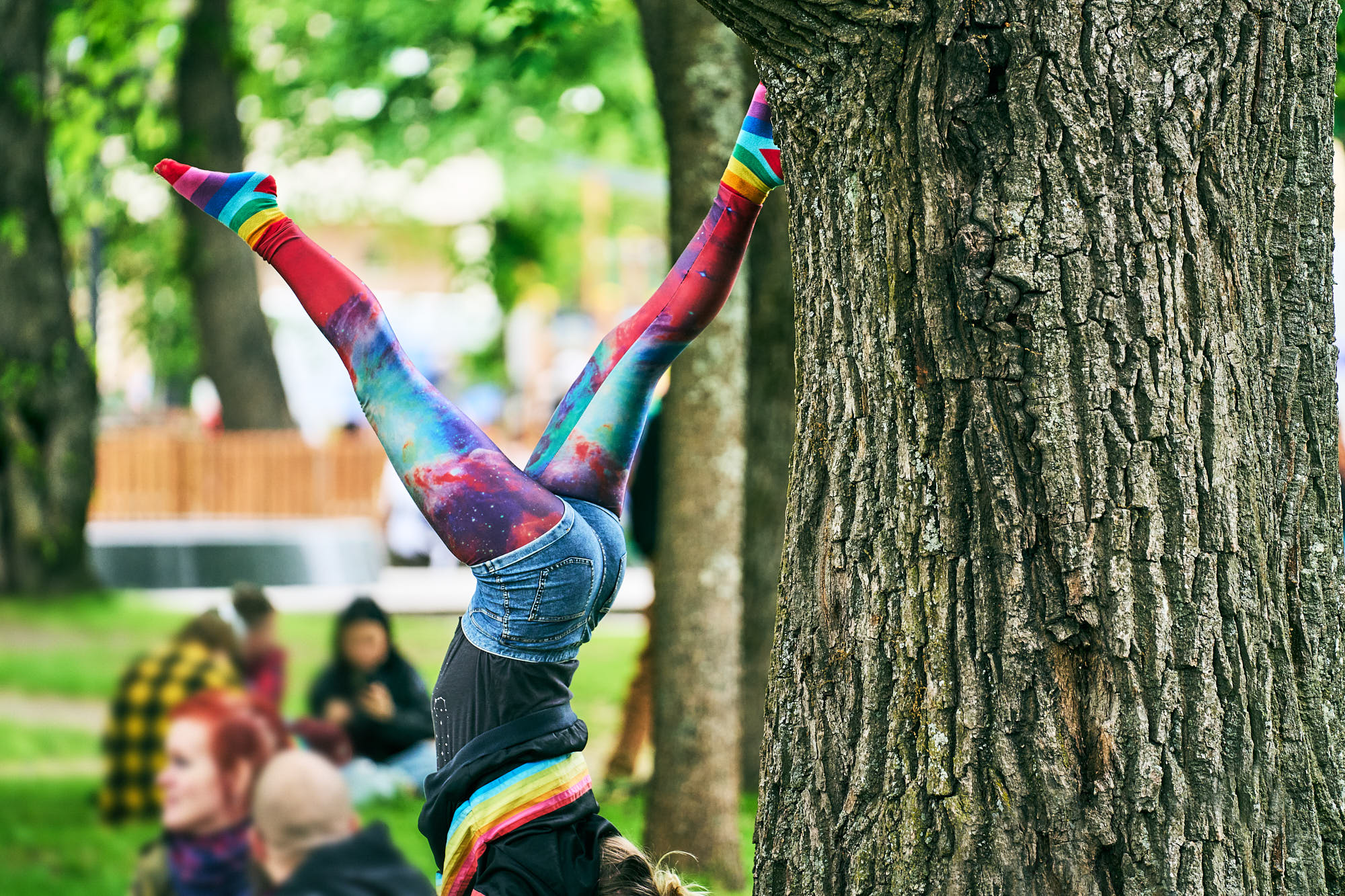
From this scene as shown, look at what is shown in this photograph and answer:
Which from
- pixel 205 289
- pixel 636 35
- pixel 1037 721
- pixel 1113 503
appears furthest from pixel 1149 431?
pixel 205 289

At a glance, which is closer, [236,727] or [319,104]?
[236,727]

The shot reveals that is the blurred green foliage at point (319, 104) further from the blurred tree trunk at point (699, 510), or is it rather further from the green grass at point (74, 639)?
the blurred tree trunk at point (699, 510)

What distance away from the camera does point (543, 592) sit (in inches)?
99.7

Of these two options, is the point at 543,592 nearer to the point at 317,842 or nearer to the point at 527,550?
the point at 527,550

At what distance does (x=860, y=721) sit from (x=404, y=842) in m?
4.08

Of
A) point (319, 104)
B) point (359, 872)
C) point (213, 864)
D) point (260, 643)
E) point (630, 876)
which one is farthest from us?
point (319, 104)

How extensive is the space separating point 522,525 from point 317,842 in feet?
8.63

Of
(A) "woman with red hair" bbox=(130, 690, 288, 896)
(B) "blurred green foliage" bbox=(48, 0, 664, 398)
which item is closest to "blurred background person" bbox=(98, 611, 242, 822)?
(A) "woman with red hair" bbox=(130, 690, 288, 896)

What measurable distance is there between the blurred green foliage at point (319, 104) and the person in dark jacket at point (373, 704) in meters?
3.65

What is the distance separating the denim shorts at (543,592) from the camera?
2516 millimetres

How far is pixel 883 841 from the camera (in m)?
2.07

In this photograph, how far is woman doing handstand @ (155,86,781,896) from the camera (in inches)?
99.2

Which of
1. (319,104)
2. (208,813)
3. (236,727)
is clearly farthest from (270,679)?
(319,104)

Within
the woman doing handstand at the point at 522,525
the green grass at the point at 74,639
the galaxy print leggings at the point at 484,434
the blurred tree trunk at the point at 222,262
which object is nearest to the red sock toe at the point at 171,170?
the woman doing handstand at the point at 522,525
